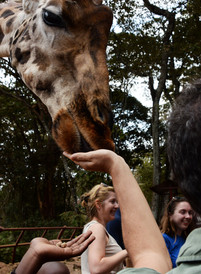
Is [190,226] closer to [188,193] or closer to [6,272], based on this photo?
[188,193]

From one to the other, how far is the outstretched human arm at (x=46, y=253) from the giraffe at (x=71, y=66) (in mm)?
464

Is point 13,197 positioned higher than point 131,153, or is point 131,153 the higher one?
point 131,153

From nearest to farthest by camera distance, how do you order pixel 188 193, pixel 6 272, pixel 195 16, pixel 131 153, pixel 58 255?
1. pixel 188 193
2. pixel 58 255
3. pixel 6 272
4. pixel 195 16
5. pixel 131 153

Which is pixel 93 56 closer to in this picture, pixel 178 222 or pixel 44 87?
pixel 44 87

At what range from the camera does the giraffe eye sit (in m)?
1.81

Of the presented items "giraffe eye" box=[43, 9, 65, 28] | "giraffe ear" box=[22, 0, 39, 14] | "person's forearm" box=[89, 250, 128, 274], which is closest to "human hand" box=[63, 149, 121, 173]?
"person's forearm" box=[89, 250, 128, 274]

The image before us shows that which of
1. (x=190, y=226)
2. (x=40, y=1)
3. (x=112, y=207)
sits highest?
(x=40, y=1)

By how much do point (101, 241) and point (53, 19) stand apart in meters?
1.31

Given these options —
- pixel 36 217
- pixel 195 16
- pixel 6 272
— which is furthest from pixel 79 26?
pixel 36 217

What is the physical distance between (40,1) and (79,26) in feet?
1.35

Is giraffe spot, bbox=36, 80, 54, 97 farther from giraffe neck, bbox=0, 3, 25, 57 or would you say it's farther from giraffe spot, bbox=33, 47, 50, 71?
giraffe neck, bbox=0, 3, 25, 57

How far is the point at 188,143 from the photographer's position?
2.02ft

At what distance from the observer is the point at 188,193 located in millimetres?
642

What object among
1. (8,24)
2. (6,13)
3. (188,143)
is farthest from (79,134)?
(6,13)
